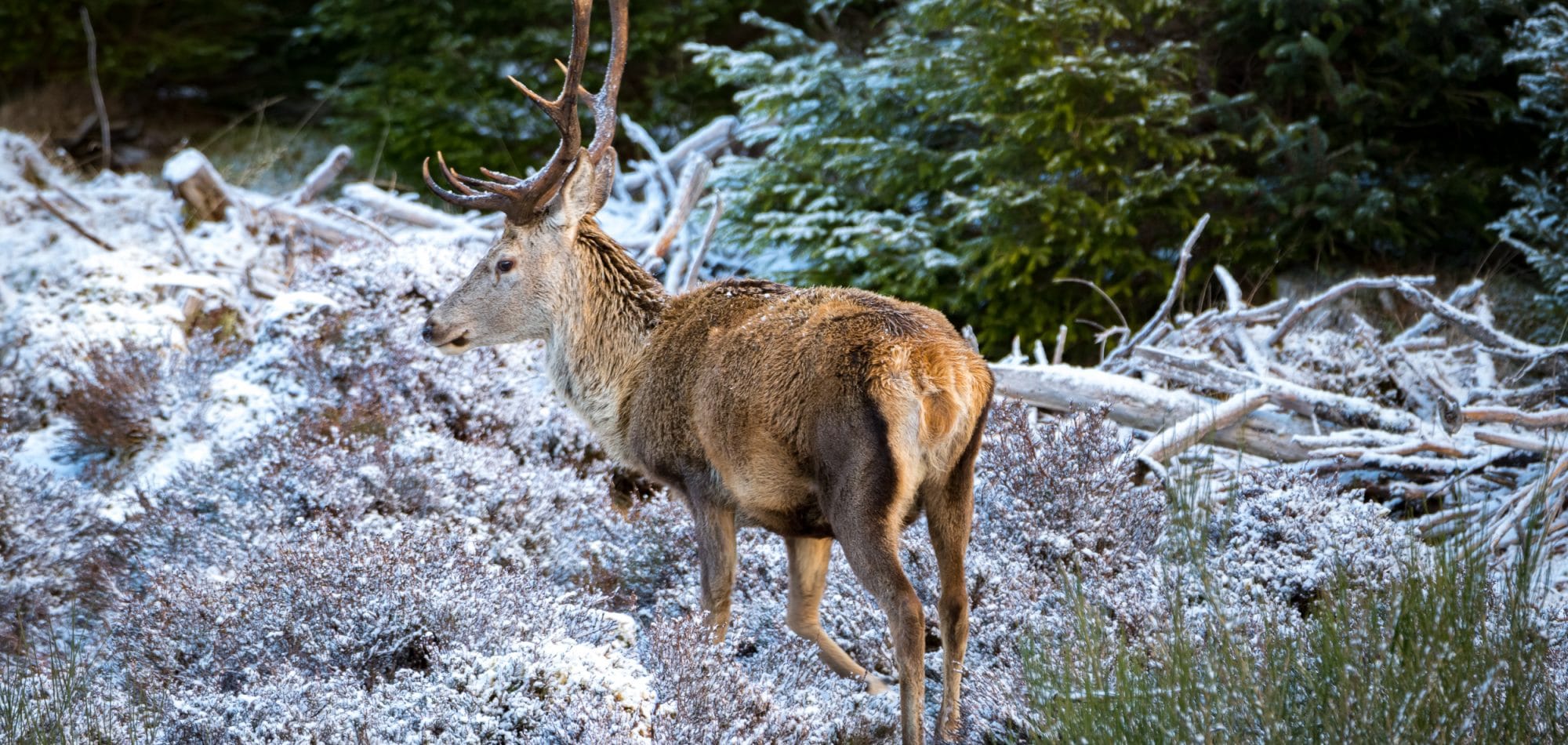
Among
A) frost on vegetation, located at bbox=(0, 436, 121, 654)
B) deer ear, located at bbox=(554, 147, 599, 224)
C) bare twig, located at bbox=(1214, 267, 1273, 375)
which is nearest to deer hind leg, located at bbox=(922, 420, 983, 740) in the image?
deer ear, located at bbox=(554, 147, 599, 224)

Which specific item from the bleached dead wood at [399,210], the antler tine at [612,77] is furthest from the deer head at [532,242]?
the bleached dead wood at [399,210]

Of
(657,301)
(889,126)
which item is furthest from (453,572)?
(889,126)

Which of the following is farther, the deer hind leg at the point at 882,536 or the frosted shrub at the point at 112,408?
the frosted shrub at the point at 112,408

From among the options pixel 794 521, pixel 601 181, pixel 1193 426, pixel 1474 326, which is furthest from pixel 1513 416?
pixel 601 181

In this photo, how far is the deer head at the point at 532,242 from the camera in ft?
16.7

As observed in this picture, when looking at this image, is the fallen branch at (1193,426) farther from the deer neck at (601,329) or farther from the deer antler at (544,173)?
the deer antler at (544,173)

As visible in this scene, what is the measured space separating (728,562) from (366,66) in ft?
37.8

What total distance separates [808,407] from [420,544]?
5.89 feet

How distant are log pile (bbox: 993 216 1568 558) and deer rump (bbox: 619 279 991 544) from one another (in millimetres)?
1483

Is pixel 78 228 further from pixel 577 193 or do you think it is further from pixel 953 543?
pixel 953 543

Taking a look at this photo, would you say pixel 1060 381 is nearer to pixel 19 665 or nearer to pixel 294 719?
pixel 294 719

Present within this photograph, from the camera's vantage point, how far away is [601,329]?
16.7 feet

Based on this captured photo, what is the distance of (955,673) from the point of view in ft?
13.3

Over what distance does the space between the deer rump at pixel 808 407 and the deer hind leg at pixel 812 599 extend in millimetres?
252
